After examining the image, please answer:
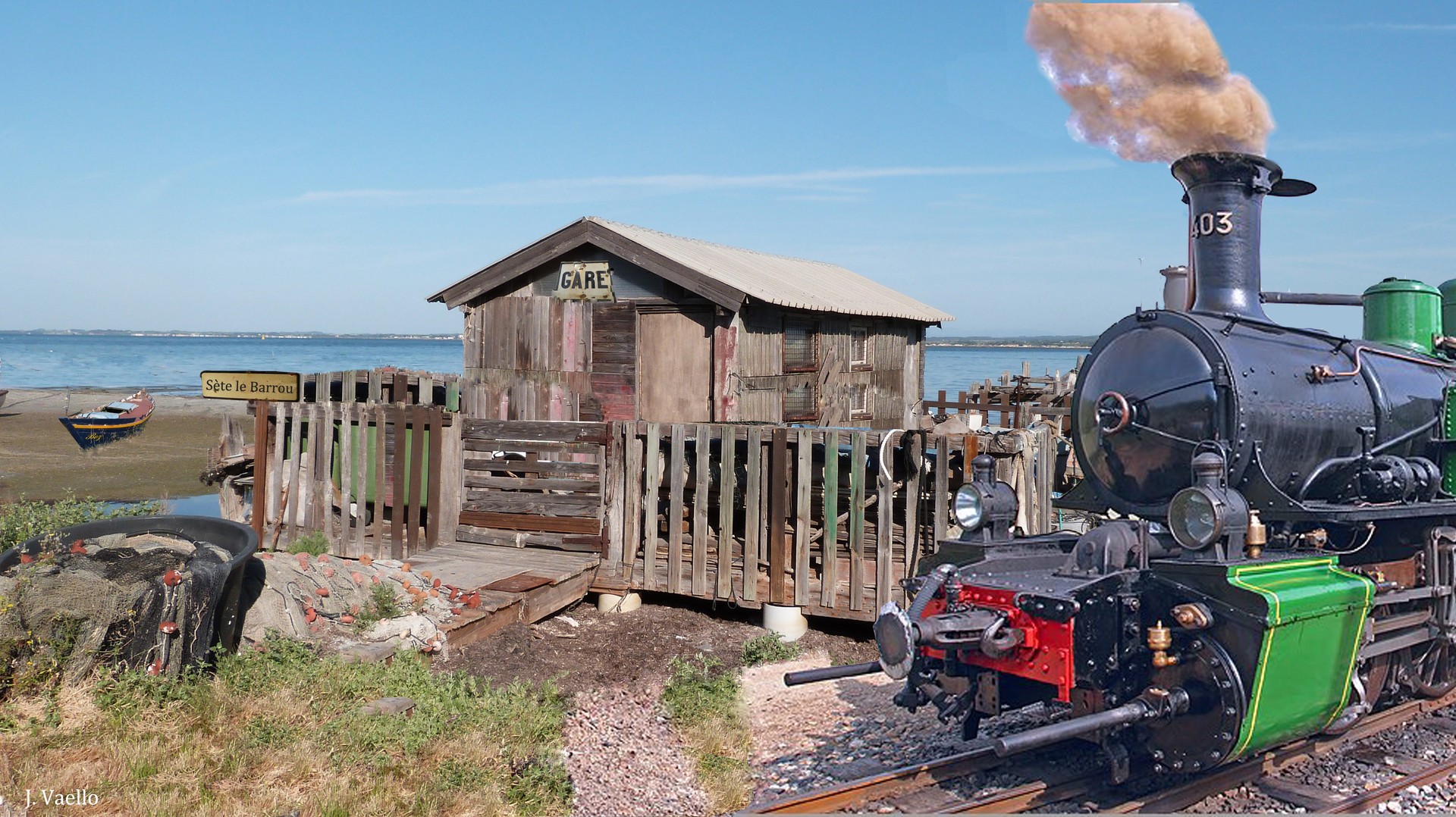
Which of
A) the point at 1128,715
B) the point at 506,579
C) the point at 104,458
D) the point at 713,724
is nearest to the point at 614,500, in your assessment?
the point at 506,579

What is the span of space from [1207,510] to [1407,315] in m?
3.91

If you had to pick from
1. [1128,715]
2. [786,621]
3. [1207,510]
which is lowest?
[786,621]

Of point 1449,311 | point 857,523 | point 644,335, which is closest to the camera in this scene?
point 1449,311

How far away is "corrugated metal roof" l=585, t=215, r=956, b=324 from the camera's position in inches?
504

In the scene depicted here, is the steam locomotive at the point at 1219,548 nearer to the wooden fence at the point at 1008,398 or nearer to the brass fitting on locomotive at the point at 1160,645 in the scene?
the brass fitting on locomotive at the point at 1160,645

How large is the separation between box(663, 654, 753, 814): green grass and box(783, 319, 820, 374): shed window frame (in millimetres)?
5733

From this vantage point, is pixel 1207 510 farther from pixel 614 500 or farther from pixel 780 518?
pixel 614 500

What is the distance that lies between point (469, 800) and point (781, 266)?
13000 mm

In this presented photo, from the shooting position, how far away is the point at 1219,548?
5070 millimetres

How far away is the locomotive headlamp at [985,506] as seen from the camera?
6.21m

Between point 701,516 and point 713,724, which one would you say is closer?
point 713,724

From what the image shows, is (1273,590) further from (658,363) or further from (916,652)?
(658,363)

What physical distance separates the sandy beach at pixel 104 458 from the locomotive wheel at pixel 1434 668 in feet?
48.6

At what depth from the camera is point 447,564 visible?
34.2 feet
